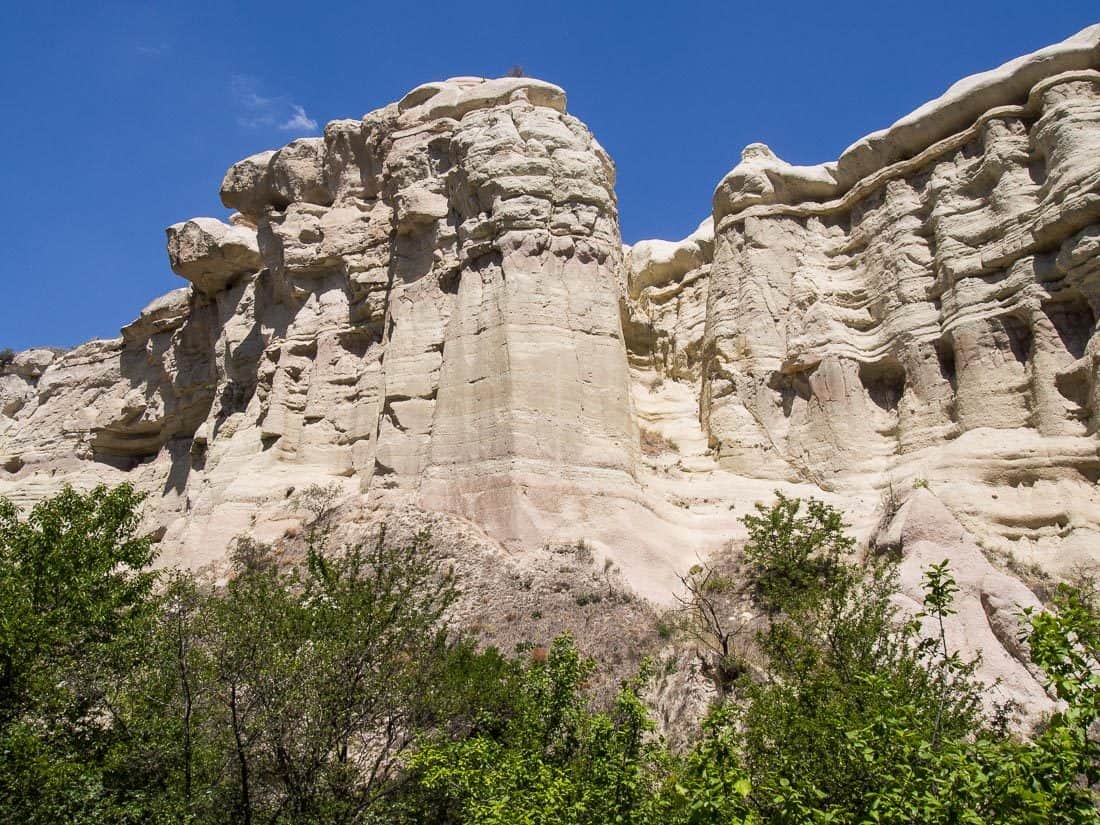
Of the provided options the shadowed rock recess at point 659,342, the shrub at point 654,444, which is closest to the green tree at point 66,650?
the shadowed rock recess at point 659,342

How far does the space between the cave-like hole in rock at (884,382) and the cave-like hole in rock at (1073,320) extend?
5058mm

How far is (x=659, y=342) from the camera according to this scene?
3791cm

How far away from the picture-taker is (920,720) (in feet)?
29.9

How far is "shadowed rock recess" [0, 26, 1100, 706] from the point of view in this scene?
24.1 m

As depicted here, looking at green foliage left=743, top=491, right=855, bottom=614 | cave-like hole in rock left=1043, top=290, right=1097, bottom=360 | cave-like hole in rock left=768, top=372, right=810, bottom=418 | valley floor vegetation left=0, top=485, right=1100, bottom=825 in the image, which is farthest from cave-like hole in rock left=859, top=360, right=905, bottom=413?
valley floor vegetation left=0, top=485, right=1100, bottom=825

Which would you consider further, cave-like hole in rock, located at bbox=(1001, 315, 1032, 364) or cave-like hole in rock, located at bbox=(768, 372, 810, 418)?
cave-like hole in rock, located at bbox=(768, 372, 810, 418)

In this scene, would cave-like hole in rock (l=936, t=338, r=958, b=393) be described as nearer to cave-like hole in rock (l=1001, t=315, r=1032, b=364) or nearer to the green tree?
cave-like hole in rock (l=1001, t=315, r=1032, b=364)

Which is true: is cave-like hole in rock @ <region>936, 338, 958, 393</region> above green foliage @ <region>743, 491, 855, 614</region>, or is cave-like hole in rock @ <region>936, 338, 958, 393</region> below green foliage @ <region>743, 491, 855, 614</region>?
above

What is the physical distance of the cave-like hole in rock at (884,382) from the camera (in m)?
29.7

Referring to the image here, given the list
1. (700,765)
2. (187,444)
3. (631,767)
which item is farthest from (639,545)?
(187,444)

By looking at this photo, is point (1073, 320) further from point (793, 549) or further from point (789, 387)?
point (793, 549)

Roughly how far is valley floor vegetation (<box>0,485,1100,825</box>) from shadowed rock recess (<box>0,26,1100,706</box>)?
7.80 metres

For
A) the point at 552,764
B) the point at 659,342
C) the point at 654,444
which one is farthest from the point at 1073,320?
the point at 552,764

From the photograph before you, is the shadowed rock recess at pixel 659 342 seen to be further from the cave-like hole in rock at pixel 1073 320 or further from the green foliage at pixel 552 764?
the green foliage at pixel 552 764
